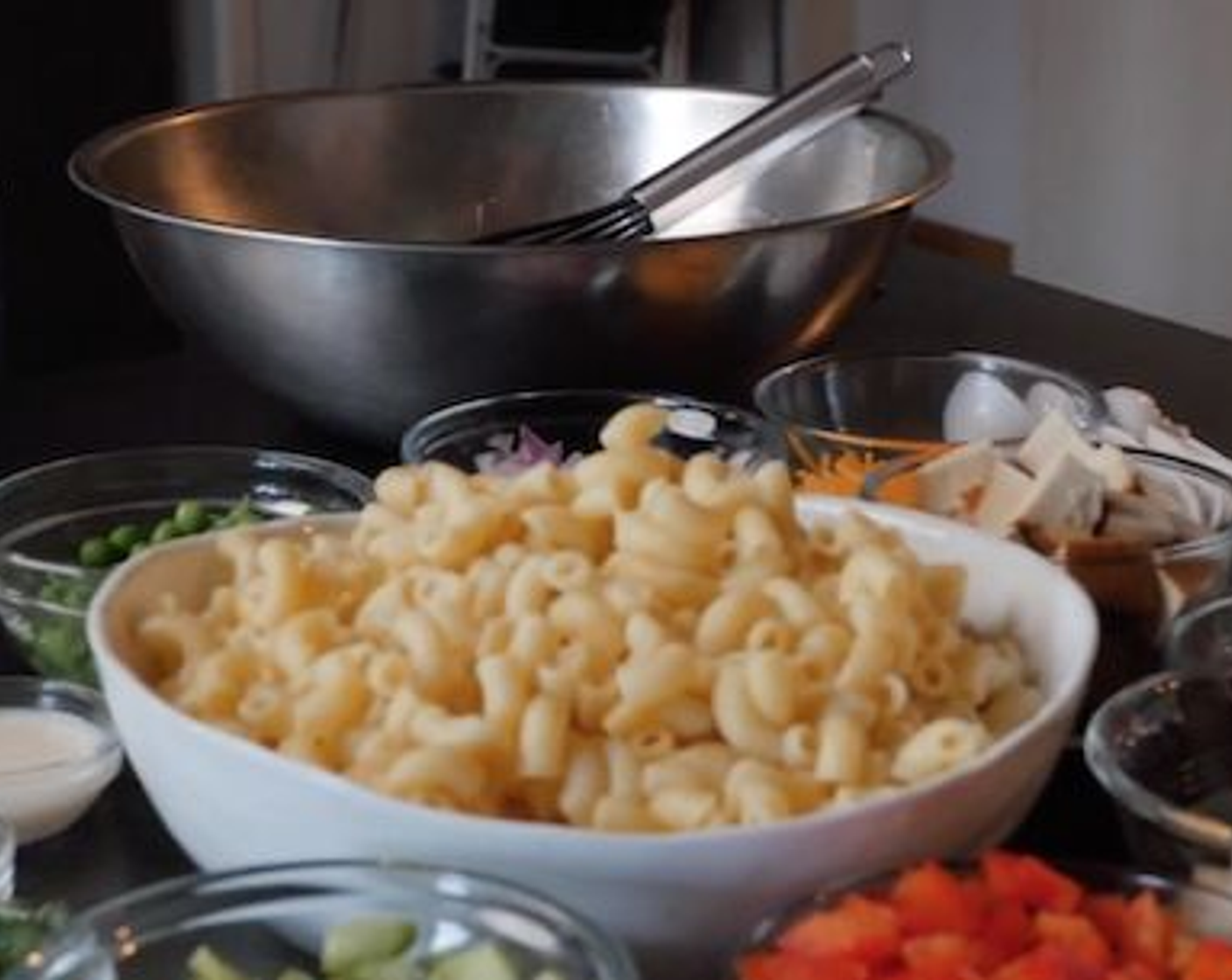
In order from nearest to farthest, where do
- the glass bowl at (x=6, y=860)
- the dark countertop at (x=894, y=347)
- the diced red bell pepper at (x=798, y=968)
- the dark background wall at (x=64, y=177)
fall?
the diced red bell pepper at (x=798, y=968) < the glass bowl at (x=6, y=860) < the dark countertop at (x=894, y=347) < the dark background wall at (x=64, y=177)

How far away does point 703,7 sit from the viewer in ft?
11.4

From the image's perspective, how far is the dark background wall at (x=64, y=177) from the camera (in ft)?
8.81

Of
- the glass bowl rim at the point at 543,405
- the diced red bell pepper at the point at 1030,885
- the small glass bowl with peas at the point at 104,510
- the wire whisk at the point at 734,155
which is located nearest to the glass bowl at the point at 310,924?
the diced red bell pepper at the point at 1030,885

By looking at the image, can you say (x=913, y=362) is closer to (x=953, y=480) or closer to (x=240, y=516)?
(x=953, y=480)

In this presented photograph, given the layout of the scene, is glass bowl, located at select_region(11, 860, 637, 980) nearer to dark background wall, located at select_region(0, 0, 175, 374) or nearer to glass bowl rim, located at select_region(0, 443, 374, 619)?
glass bowl rim, located at select_region(0, 443, 374, 619)

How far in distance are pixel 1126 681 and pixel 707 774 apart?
0.22 m

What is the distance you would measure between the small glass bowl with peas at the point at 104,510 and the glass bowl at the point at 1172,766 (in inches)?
14.1

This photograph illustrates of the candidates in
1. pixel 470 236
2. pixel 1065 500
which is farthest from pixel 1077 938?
pixel 470 236

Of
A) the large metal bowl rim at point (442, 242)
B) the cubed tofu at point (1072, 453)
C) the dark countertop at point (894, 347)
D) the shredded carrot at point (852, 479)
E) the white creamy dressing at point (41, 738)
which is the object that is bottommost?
the dark countertop at point (894, 347)

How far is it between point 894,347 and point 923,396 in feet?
0.56

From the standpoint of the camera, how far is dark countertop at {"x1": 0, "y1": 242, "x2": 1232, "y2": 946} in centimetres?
120

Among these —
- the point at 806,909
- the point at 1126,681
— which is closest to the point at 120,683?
the point at 806,909

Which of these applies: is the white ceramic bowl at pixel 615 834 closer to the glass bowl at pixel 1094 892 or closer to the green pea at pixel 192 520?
the glass bowl at pixel 1094 892

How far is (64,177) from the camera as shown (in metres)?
2.71
